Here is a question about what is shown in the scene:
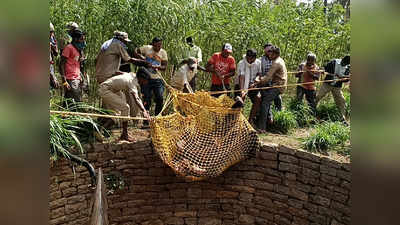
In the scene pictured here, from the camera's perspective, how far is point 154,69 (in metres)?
5.39

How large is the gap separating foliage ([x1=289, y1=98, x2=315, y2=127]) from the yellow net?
4.55 feet

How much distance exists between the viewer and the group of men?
482 centimetres

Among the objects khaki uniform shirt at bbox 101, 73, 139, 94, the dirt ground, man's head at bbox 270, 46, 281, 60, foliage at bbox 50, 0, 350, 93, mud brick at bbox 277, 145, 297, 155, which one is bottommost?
mud brick at bbox 277, 145, 297, 155

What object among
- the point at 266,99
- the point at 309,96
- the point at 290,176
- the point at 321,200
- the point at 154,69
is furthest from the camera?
the point at 309,96

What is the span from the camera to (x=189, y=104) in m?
5.28

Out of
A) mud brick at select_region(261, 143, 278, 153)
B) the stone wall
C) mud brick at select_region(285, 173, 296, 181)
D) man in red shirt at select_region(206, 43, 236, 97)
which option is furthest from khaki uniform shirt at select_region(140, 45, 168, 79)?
mud brick at select_region(285, 173, 296, 181)

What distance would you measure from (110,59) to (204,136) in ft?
5.11

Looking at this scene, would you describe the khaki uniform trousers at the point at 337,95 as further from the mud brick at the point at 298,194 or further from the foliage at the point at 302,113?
the mud brick at the point at 298,194

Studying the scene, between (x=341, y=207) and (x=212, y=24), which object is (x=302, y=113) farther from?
(x=212, y=24)

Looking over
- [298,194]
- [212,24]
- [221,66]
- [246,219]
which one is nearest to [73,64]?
[221,66]

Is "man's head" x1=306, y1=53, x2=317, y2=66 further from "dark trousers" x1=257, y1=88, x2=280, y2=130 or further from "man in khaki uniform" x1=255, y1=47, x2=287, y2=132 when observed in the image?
"dark trousers" x1=257, y1=88, x2=280, y2=130
